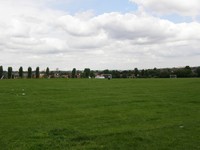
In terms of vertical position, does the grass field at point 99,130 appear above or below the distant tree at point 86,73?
below

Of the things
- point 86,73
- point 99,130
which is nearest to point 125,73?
point 86,73

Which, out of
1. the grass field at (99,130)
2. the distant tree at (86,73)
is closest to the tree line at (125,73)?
the distant tree at (86,73)

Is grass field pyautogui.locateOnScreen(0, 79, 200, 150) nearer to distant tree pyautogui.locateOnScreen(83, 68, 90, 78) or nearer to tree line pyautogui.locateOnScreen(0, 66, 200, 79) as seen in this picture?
tree line pyautogui.locateOnScreen(0, 66, 200, 79)

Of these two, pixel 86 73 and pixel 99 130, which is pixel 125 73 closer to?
pixel 86 73

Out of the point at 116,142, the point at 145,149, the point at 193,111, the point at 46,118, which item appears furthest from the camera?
the point at 193,111

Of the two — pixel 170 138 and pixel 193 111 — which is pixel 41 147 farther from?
pixel 193 111

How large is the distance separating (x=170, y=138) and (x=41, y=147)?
4.23 meters

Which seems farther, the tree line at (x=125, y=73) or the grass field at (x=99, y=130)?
the tree line at (x=125, y=73)

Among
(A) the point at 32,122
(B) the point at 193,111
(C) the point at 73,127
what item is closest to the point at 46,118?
(A) the point at 32,122

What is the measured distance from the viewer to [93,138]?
1273 cm

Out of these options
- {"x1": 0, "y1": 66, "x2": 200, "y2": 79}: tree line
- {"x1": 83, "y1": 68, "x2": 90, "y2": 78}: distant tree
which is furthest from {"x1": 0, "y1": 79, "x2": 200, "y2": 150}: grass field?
{"x1": 83, "y1": 68, "x2": 90, "y2": 78}: distant tree

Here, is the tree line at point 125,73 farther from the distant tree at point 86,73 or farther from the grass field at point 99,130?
the grass field at point 99,130

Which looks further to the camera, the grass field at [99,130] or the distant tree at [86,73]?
the distant tree at [86,73]

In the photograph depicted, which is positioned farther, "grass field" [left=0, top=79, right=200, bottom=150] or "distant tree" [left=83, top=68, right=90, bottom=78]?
"distant tree" [left=83, top=68, right=90, bottom=78]
